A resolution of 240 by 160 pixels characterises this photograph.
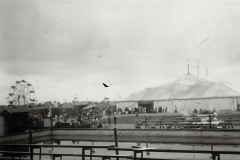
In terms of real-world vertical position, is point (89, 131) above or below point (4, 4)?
below

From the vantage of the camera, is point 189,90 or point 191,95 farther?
point 189,90

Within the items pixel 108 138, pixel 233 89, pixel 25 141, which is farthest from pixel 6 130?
pixel 233 89

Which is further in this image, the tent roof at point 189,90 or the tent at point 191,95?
the tent roof at point 189,90

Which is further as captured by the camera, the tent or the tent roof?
the tent roof

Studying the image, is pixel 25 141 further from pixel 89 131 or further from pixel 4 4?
pixel 4 4

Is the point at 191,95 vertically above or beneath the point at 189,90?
beneath
